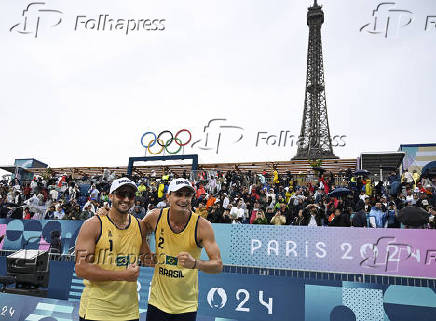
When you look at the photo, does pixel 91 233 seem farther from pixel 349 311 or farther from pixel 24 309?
pixel 349 311

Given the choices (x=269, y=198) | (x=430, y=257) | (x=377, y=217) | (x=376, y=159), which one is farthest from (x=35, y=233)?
(x=376, y=159)

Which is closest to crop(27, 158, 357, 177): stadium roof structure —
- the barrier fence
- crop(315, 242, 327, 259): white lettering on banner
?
the barrier fence

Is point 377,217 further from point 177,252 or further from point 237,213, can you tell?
point 177,252

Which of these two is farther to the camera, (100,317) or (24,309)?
(24,309)

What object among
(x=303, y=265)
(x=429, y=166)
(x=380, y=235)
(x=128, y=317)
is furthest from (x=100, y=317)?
(x=429, y=166)

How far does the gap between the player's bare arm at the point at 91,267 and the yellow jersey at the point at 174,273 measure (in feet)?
1.54

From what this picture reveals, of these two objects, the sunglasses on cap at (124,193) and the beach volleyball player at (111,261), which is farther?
the sunglasses on cap at (124,193)

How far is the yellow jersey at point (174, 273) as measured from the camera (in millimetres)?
3564

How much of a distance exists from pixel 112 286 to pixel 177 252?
715 mm

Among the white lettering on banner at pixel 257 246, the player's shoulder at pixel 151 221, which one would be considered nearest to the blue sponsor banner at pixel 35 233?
the white lettering on banner at pixel 257 246

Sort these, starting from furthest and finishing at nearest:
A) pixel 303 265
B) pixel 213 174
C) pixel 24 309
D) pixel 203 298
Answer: pixel 213 174 → pixel 303 265 → pixel 203 298 → pixel 24 309

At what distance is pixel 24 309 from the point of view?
6.78m

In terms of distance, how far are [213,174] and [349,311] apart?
48.9ft

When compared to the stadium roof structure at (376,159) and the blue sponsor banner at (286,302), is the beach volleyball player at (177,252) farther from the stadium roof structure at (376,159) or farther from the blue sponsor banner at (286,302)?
the stadium roof structure at (376,159)
